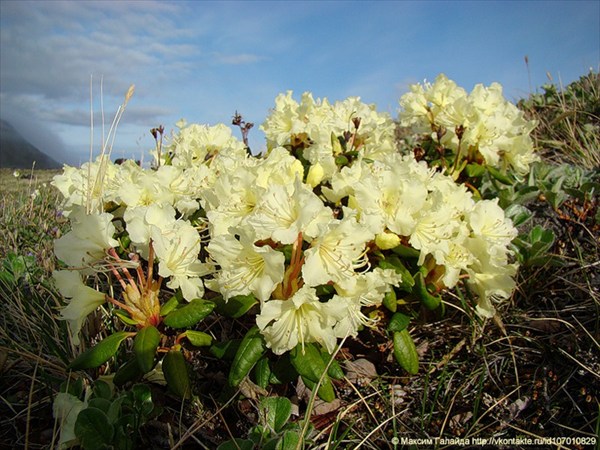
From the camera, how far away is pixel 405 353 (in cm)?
192

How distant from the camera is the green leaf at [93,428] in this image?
154cm

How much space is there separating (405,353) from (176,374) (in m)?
0.93

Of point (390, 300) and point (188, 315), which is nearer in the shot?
point (188, 315)

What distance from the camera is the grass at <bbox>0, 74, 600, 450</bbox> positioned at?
1883 mm

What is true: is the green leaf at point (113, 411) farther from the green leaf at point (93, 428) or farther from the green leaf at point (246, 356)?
the green leaf at point (246, 356)

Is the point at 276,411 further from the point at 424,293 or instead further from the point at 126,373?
the point at 424,293

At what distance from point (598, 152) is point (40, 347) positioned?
513cm

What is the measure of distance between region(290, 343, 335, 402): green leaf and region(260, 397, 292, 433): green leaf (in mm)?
119

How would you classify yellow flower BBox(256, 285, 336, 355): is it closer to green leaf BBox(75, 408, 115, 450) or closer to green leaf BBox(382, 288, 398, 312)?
green leaf BBox(382, 288, 398, 312)

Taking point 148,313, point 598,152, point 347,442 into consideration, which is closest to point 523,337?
point 347,442

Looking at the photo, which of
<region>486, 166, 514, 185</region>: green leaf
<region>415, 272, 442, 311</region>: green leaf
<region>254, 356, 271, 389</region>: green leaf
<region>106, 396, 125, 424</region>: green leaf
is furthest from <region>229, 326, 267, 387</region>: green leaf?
<region>486, 166, 514, 185</region>: green leaf

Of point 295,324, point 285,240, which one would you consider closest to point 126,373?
point 295,324

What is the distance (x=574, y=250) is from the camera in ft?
8.88

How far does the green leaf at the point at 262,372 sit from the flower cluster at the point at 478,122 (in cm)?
174
